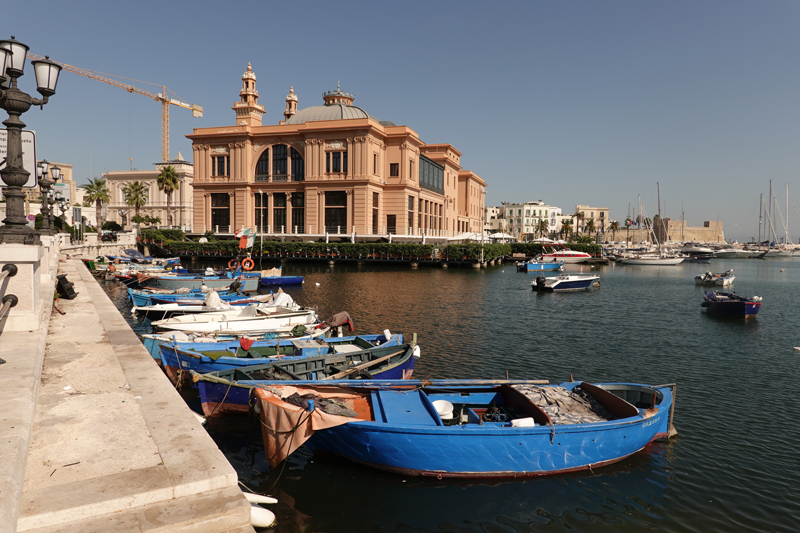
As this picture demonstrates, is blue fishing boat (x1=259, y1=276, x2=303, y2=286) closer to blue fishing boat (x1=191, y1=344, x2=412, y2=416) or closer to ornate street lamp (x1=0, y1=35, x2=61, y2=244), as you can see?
blue fishing boat (x1=191, y1=344, x2=412, y2=416)

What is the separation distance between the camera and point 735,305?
3033 centimetres

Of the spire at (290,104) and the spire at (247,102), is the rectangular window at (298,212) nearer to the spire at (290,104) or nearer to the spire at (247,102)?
the spire at (247,102)

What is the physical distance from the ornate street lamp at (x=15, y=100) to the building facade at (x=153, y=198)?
115 metres

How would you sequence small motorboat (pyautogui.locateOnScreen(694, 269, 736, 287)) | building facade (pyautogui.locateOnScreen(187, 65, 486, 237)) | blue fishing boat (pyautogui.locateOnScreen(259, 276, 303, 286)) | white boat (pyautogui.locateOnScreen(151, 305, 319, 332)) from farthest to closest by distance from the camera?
building facade (pyautogui.locateOnScreen(187, 65, 486, 237))
small motorboat (pyautogui.locateOnScreen(694, 269, 736, 287))
blue fishing boat (pyautogui.locateOnScreen(259, 276, 303, 286))
white boat (pyautogui.locateOnScreen(151, 305, 319, 332))

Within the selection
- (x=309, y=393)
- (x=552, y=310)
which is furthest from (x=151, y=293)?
(x=552, y=310)

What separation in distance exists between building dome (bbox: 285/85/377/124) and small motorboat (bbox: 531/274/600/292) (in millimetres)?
46442

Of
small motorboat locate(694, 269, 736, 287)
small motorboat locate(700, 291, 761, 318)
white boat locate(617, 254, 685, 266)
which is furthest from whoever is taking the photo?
white boat locate(617, 254, 685, 266)

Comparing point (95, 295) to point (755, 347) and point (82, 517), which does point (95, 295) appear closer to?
point (82, 517)

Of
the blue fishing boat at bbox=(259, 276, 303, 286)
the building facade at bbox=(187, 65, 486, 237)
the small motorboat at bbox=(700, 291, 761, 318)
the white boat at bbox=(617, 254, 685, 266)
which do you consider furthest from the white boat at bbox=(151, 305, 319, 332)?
the white boat at bbox=(617, 254, 685, 266)

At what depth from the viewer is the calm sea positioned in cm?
923

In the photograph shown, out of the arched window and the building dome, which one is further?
the building dome

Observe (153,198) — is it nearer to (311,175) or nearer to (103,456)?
(311,175)

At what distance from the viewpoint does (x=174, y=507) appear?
5316 mm

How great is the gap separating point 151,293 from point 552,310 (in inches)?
998
